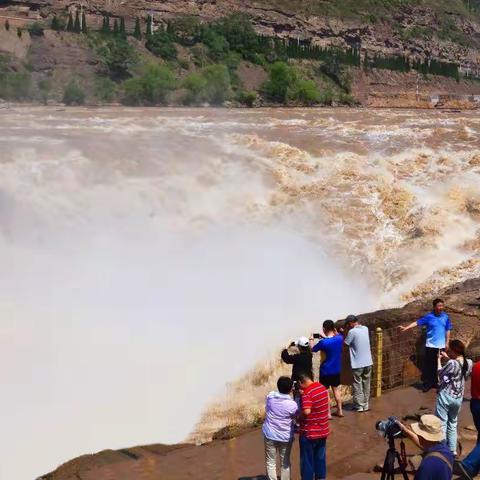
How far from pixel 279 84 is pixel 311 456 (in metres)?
62.7

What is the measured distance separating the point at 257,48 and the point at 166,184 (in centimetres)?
6849

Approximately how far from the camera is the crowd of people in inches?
181

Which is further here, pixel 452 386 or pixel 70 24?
pixel 70 24

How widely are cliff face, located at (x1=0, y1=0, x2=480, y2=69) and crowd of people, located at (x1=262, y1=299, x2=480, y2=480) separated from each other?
7516 centimetres

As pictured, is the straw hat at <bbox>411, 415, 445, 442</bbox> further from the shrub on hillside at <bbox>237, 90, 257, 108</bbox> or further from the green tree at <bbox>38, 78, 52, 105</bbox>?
the shrub on hillside at <bbox>237, 90, 257, 108</bbox>

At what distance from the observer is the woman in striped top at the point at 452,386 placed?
20.3ft

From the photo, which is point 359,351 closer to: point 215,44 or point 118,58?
point 118,58

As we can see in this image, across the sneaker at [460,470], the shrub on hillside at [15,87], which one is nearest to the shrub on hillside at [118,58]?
the shrub on hillside at [15,87]

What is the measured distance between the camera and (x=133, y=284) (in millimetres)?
13336

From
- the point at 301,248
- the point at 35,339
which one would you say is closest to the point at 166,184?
the point at 301,248

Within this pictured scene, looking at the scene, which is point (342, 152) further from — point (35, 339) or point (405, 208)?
point (35, 339)

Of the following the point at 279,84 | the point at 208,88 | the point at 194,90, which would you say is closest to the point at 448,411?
the point at 194,90

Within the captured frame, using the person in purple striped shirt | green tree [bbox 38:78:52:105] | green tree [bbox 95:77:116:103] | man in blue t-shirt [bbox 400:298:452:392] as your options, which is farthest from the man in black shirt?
green tree [bbox 95:77:116:103]

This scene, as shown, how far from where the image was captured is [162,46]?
75.0m
